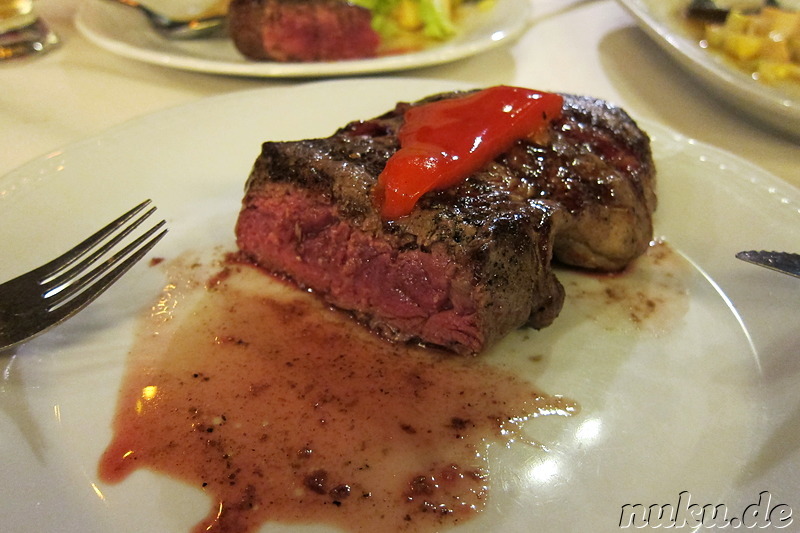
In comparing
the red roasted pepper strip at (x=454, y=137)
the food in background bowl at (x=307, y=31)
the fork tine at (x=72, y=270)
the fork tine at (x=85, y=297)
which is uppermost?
the food in background bowl at (x=307, y=31)

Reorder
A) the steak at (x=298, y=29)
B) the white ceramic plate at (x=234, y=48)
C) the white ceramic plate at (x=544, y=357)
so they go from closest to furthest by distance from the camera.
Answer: the white ceramic plate at (x=544, y=357)
the white ceramic plate at (x=234, y=48)
the steak at (x=298, y=29)

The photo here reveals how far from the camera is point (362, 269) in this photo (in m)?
2.31

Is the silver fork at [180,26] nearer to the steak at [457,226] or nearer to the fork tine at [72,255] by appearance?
the steak at [457,226]

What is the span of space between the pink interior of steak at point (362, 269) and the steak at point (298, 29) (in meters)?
1.85

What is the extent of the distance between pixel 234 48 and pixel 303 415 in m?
3.15

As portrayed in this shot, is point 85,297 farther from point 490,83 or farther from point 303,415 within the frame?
point 490,83

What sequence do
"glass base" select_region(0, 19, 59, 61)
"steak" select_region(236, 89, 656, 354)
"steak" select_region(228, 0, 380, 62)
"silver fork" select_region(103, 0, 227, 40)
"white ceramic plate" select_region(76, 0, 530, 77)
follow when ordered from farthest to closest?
"silver fork" select_region(103, 0, 227, 40), "glass base" select_region(0, 19, 59, 61), "steak" select_region(228, 0, 380, 62), "white ceramic plate" select_region(76, 0, 530, 77), "steak" select_region(236, 89, 656, 354)

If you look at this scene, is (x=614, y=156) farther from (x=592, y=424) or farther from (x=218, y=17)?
(x=218, y=17)

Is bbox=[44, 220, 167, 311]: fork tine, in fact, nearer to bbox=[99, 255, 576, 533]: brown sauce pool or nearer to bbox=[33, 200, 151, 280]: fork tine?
bbox=[33, 200, 151, 280]: fork tine

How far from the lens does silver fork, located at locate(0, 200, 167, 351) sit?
1.96m

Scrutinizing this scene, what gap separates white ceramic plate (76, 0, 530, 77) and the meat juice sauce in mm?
1690

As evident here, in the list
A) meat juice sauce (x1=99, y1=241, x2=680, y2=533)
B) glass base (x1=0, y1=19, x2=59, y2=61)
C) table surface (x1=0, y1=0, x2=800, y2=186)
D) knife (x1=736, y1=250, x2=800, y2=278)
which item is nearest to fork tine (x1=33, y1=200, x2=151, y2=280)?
meat juice sauce (x1=99, y1=241, x2=680, y2=533)

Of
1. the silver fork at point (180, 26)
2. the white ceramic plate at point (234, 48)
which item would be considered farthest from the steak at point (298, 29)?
the silver fork at point (180, 26)

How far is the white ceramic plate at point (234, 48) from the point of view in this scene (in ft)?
11.8
